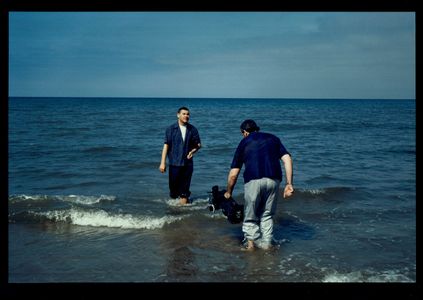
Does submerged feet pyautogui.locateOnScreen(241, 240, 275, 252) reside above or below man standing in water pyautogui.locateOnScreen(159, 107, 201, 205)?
below

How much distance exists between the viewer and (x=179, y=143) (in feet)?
25.0

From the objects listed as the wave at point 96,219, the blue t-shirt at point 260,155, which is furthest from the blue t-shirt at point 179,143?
the blue t-shirt at point 260,155

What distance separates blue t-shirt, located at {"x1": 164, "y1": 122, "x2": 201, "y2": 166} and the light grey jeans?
2500 mm

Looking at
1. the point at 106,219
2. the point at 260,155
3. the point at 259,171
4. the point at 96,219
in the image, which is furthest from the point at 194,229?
the point at 260,155

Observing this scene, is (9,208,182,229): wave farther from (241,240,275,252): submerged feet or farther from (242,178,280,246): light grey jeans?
(242,178,280,246): light grey jeans

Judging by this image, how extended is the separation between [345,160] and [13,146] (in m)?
13.2

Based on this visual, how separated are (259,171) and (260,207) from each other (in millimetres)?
508

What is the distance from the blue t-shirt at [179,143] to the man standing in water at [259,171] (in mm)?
2353

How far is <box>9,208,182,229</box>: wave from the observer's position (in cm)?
672

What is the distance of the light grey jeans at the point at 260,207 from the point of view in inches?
206

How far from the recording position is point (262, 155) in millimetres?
5207

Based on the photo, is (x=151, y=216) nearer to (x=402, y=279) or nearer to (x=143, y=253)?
(x=143, y=253)

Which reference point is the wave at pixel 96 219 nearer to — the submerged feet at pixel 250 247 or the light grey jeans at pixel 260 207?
the submerged feet at pixel 250 247

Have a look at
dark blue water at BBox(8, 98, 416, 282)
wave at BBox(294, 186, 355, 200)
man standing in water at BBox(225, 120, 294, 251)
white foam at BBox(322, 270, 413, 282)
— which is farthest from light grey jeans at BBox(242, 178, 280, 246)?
wave at BBox(294, 186, 355, 200)
